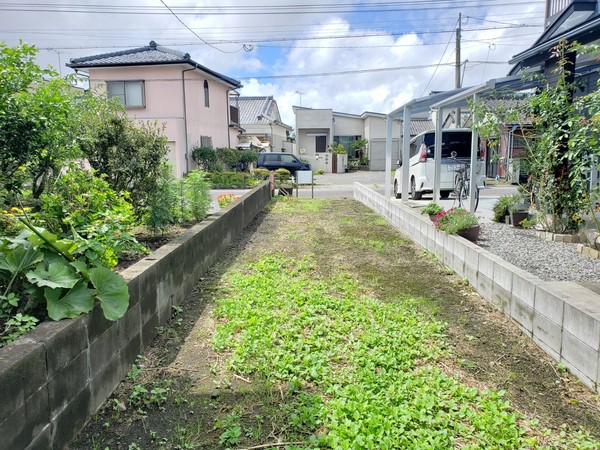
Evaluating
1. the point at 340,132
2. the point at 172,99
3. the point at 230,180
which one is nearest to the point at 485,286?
the point at 230,180

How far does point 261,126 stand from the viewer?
1475 inches

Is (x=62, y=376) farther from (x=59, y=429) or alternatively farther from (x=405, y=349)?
(x=405, y=349)

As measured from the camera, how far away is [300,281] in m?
4.79

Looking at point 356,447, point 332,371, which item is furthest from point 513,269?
point 356,447

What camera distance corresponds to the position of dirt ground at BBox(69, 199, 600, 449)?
2.37 metres

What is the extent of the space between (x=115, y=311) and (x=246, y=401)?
904 mm

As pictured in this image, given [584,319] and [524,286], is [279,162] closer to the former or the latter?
[524,286]

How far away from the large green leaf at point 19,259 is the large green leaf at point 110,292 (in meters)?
0.28

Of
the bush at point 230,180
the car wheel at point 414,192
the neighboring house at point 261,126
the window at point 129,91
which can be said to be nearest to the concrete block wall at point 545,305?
the car wheel at point 414,192

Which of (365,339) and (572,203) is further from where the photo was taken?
(572,203)

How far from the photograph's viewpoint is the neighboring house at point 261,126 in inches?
1361

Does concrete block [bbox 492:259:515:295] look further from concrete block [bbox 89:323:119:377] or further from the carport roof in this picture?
the carport roof

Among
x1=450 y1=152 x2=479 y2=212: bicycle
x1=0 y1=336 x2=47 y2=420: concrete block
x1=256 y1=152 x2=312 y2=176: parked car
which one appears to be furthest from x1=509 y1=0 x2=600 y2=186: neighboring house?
x1=256 y1=152 x2=312 y2=176: parked car

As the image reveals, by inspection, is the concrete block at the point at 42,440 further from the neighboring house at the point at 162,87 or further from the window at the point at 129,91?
the window at the point at 129,91
